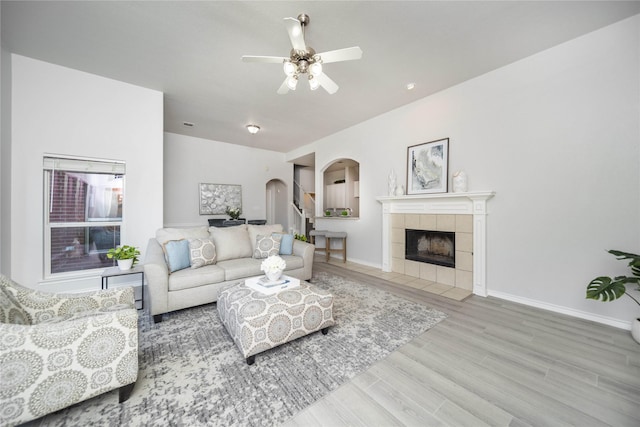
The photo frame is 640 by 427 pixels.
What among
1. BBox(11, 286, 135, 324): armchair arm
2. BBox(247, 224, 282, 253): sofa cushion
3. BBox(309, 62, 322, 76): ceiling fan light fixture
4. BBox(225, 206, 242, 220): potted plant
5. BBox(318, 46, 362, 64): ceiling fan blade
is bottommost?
BBox(11, 286, 135, 324): armchair arm

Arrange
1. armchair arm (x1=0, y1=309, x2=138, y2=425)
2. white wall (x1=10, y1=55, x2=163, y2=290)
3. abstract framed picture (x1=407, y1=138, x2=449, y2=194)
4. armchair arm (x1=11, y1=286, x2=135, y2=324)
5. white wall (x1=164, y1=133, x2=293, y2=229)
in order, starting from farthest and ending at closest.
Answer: white wall (x1=164, y1=133, x2=293, y2=229) → abstract framed picture (x1=407, y1=138, x2=449, y2=194) → white wall (x1=10, y1=55, x2=163, y2=290) → armchair arm (x1=11, y1=286, x2=135, y2=324) → armchair arm (x1=0, y1=309, x2=138, y2=425)

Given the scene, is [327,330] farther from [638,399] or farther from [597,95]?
[597,95]

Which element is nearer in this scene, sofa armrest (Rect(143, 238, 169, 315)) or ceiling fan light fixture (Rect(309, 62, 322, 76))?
ceiling fan light fixture (Rect(309, 62, 322, 76))

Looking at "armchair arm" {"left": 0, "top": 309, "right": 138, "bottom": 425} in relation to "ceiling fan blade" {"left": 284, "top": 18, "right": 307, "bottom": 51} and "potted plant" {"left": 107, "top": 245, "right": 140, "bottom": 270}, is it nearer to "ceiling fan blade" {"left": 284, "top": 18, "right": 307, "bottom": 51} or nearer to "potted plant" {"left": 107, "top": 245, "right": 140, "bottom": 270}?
"potted plant" {"left": 107, "top": 245, "right": 140, "bottom": 270}

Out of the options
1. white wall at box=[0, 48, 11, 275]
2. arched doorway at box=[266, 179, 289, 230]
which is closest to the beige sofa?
white wall at box=[0, 48, 11, 275]

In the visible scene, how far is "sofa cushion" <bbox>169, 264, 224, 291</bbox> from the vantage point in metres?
2.61

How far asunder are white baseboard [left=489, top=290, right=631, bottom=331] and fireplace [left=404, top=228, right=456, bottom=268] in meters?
0.73

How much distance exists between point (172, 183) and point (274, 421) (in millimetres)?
6020

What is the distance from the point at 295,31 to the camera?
1.94 m

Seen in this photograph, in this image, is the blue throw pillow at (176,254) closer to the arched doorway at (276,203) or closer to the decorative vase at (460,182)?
the decorative vase at (460,182)

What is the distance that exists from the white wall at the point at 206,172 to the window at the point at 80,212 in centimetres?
238

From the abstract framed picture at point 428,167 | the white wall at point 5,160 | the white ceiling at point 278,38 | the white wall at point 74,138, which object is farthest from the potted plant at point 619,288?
the white wall at point 5,160

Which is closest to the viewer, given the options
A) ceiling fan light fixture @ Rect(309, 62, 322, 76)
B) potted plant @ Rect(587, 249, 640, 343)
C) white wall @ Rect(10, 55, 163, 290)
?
potted plant @ Rect(587, 249, 640, 343)

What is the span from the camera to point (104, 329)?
1.37 m
